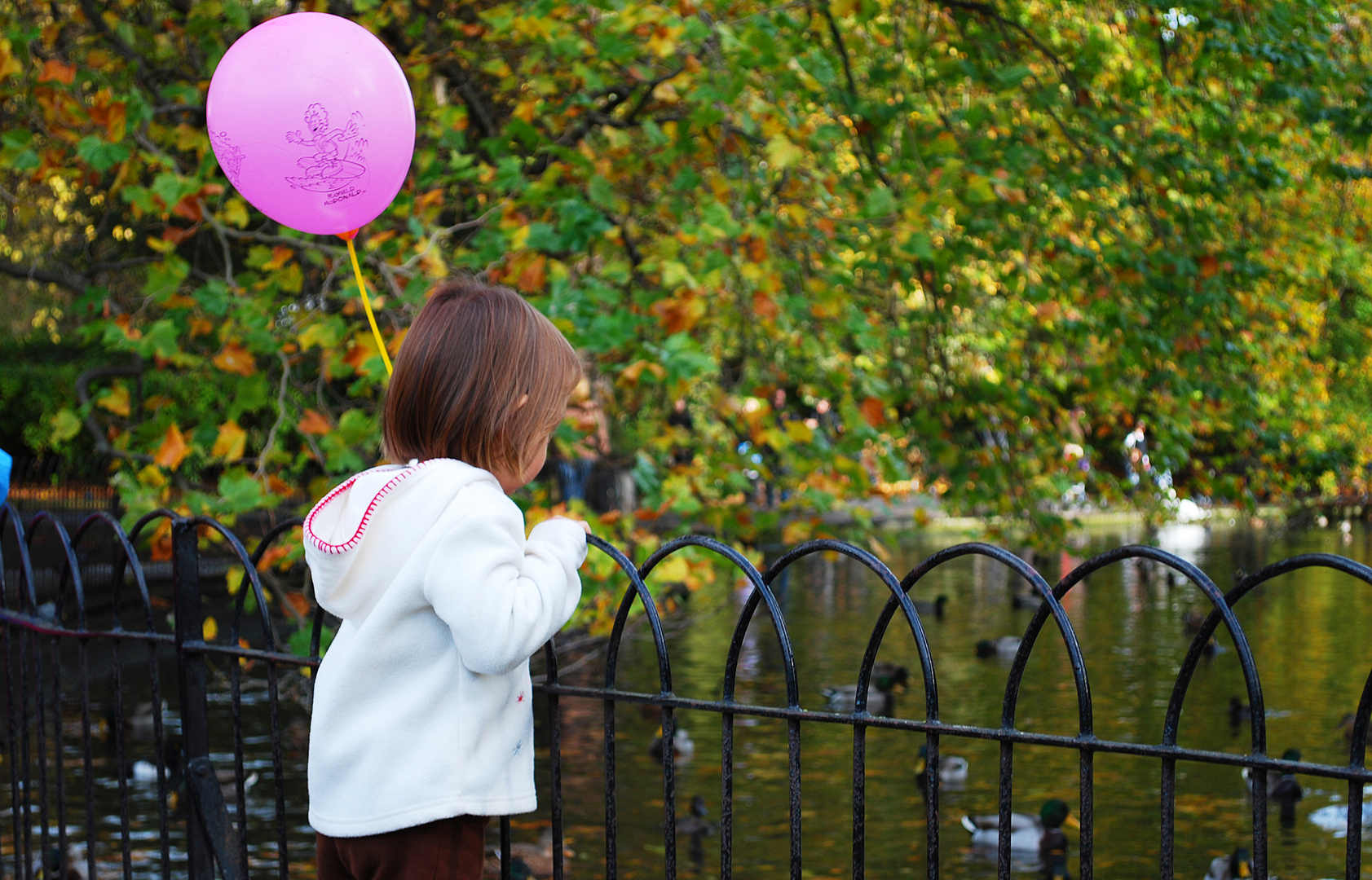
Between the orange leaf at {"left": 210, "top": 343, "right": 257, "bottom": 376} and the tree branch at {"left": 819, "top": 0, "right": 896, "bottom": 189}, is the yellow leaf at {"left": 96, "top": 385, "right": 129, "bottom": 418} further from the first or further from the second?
the tree branch at {"left": 819, "top": 0, "right": 896, "bottom": 189}

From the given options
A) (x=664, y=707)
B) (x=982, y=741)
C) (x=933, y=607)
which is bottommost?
(x=982, y=741)

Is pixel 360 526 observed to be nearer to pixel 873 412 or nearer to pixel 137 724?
pixel 873 412

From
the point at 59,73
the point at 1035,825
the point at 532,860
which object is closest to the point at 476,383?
the point at 59,73

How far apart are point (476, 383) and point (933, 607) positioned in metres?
12.8

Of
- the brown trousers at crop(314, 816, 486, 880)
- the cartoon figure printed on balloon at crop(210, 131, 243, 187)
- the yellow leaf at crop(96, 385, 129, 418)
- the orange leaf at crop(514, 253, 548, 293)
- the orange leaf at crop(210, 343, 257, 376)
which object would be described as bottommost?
the brown trousers at crop(314, 816, 486, 880)

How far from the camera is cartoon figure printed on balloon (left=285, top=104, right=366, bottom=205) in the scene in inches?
91.5

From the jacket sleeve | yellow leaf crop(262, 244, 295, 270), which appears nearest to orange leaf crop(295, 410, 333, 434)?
yellow leaf crop(262, 244, 295, 270)

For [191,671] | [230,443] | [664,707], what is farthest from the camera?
[230,443]

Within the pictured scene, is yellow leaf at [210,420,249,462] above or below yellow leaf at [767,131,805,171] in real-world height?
below

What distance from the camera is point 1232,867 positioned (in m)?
5.55

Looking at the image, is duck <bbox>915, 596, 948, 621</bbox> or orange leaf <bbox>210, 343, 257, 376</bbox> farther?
duck <bbox>915, 596, 948, 621</bbox>

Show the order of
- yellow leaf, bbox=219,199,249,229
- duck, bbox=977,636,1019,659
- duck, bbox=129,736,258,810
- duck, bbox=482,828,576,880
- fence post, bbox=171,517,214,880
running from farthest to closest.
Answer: duck, bbox=977,636,1019,659
duck, bbox=129,736,258,810
duck, bbox=482,828,576,880
yellow leaf, bbox=219,199,249,229
fence post, bbox=171,517,214,880

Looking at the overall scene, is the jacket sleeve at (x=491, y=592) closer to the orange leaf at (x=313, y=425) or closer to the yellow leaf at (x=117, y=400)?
the orange leaf at (x=313, y=425)

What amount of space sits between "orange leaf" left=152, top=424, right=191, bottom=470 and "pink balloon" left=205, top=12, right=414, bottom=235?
2.18 meters
